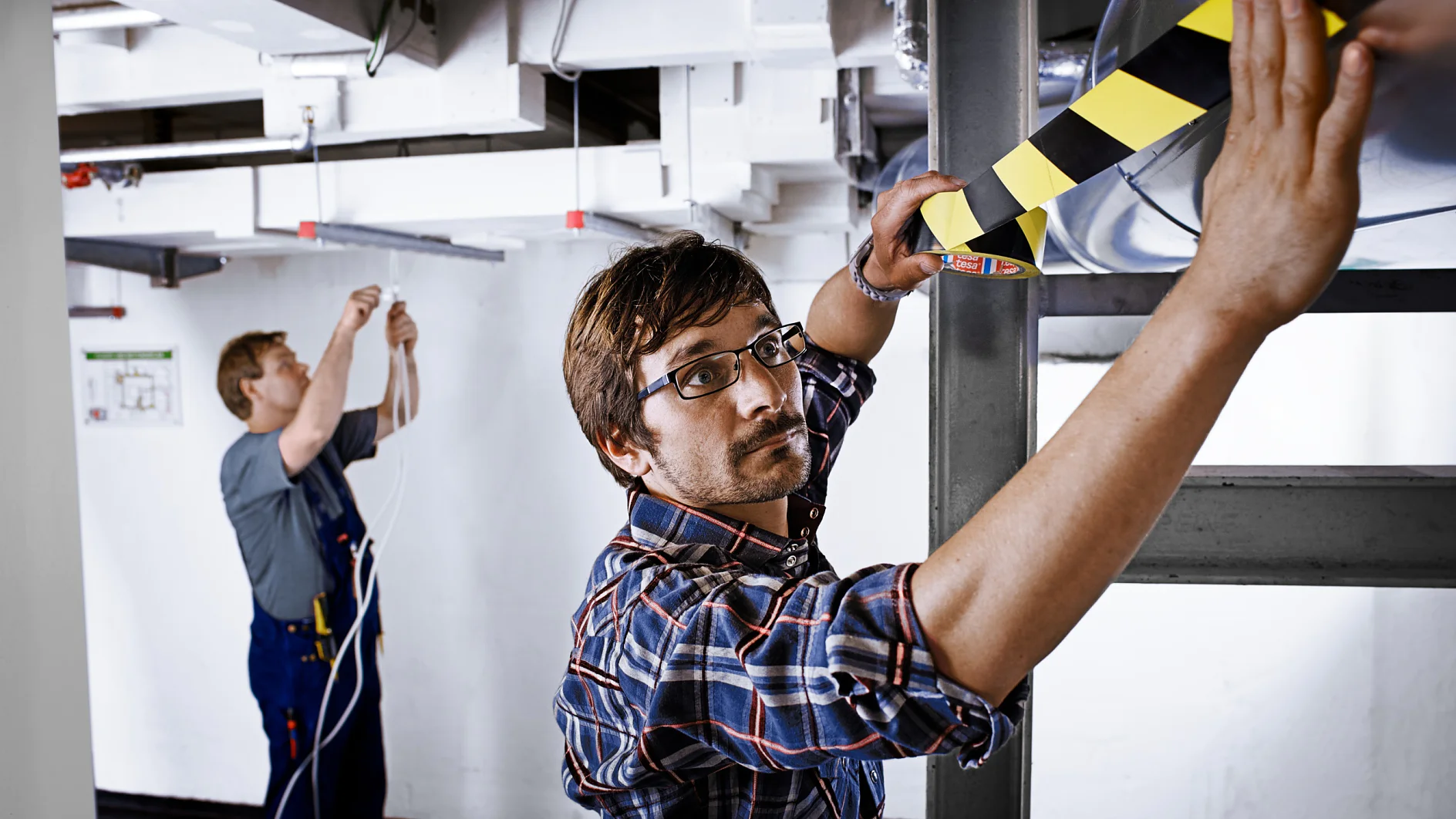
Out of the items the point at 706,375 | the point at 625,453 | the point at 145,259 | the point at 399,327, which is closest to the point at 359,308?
the point at 399,327

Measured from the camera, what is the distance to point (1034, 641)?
54 centimetres

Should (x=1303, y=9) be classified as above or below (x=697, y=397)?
above

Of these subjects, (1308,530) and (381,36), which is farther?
(381,36)

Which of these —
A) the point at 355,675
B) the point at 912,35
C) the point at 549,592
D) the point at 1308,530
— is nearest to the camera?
the point at 1308,530

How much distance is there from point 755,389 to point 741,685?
0.35 meters

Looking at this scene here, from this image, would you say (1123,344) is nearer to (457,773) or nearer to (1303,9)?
(1303,9)

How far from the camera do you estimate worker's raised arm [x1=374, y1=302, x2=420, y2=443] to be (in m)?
3.07

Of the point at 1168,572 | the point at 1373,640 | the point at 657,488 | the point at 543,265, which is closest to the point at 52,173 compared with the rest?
the point at 657,488

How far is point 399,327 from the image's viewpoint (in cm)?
308

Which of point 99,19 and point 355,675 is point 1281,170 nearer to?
point 99,19

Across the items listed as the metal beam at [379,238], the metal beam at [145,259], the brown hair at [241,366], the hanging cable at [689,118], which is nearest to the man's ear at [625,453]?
the hanging cable at [689,118]

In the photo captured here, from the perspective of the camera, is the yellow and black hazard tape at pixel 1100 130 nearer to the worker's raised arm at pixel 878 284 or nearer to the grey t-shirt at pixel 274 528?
the worker's raised arm at pixel 878 284

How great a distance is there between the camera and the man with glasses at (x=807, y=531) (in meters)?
0.48

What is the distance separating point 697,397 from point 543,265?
8.21 ft
